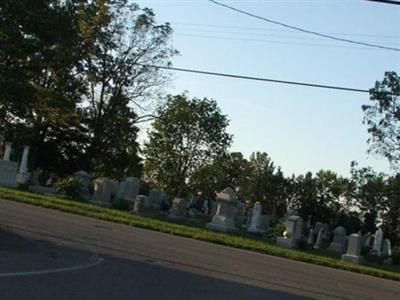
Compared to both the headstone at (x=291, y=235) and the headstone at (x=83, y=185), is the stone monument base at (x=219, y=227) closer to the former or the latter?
the headstone at (x=291, y=235)

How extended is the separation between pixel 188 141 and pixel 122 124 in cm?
1735

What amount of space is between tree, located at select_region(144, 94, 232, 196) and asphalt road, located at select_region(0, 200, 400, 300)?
53.5 meters

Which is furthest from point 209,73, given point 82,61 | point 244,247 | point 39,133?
point 39,133

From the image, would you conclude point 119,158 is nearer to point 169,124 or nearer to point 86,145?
point 86,145

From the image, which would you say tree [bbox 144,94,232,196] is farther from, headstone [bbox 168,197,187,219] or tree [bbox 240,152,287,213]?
headstone [bbox 168,197,187,219]

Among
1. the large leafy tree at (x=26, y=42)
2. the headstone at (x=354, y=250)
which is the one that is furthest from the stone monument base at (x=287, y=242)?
the large leafy tree at (x=26, y=42)

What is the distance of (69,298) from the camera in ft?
26.4

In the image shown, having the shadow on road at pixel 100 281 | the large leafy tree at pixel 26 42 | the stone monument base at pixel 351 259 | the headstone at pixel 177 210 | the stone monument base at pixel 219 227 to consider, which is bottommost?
the shadow on road at pixel 100 281

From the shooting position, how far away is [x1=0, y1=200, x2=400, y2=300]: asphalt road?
29.5ft

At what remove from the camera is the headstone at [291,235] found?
3053 cm

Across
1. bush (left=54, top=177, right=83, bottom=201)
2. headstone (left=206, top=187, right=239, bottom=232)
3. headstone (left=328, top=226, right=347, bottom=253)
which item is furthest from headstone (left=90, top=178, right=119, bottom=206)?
headstone (left=328, top=226, right=347, bottom=253)

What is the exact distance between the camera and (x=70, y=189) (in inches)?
1415

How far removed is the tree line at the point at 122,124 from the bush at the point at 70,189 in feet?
15.2

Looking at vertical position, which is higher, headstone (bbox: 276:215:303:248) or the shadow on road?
headstone (bbox: 276:215:303:248)
